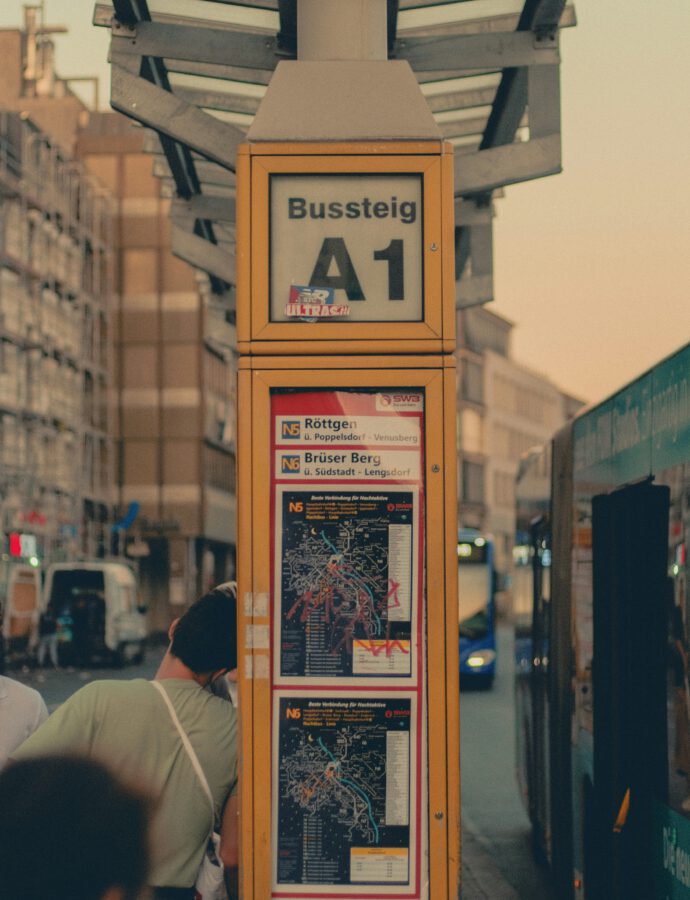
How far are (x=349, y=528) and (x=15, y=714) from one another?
0.99 m

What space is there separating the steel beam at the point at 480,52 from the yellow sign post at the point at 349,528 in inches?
110

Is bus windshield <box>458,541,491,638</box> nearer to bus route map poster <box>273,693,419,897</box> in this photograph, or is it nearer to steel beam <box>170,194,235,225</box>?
steel beam <box>170,194,235,225</box>

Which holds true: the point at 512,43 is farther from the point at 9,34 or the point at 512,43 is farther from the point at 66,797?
the point at 9,34

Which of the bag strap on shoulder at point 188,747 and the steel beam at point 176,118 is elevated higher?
the steel beam at point 176,118

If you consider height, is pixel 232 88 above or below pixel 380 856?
above

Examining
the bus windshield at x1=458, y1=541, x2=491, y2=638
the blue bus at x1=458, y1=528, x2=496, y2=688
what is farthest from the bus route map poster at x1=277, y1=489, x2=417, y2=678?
the bus windshield at x1=458, y1=541, x2=491, y2=638

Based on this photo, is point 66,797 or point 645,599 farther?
point 645,599

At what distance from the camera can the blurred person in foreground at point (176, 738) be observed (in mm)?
3660

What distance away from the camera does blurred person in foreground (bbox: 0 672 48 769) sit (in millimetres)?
4207

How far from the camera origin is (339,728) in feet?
14.3

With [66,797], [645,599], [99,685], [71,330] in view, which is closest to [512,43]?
[645,599]

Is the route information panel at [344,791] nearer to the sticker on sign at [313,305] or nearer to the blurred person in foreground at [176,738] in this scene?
the blurred person in foreground at [176,738]

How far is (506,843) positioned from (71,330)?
4541 cm

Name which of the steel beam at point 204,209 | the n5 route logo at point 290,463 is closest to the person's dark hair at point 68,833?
the n5 route logo at point 290,463
